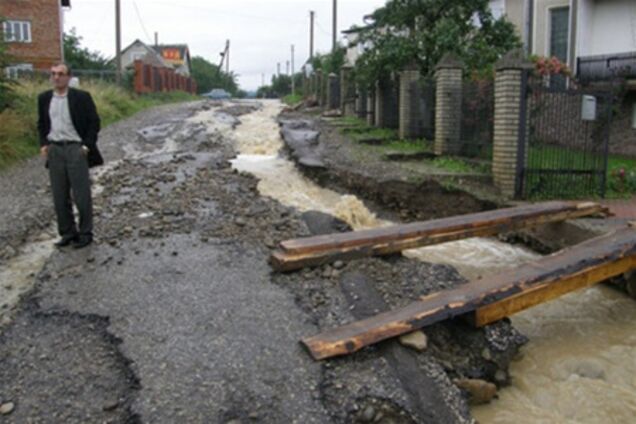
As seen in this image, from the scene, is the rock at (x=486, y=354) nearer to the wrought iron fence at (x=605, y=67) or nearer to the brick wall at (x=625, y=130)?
the wrought iron fence at (x=605, y=67)

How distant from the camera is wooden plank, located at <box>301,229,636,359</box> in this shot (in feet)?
13.7

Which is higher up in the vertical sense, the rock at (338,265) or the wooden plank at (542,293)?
the rock at (338,265)

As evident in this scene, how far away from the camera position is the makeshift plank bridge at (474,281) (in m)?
4.29

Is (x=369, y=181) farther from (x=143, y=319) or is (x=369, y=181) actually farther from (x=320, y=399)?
(x=320, y=399)

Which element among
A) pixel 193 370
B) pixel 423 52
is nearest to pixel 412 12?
pixel 423 52

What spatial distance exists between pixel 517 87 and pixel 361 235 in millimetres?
4716

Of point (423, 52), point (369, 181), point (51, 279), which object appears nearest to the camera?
point (51, 279)

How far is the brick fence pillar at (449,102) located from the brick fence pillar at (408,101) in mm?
1900

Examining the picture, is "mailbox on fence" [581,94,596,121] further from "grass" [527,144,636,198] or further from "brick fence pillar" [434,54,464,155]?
"brick fence pillar" [434,54,464,155]

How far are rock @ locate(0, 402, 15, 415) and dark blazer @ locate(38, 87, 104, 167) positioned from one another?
328 cm

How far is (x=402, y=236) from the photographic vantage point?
634 cm

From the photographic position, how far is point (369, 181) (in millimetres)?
10562

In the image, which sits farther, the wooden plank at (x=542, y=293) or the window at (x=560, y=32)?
the window at (x=560, y=32)

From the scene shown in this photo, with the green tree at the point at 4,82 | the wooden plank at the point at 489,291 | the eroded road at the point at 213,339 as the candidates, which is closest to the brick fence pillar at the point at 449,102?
the eroded road at the point at 213,339
